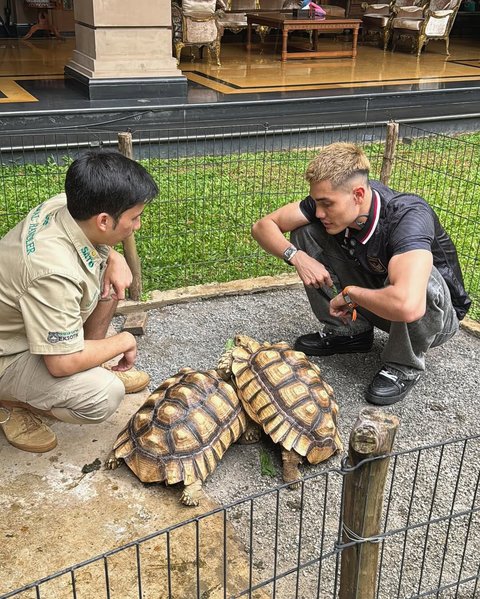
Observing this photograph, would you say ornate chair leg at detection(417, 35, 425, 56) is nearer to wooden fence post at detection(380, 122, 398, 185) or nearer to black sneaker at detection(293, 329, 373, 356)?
wooden fence post at detection(380, 122, 398, 185)

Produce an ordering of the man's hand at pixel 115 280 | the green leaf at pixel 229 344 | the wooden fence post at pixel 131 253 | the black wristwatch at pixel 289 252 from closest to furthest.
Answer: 1. the man's hand at pixel 115 280
2. the black wristwatch at pixel 289 252
3. the green leaf at pixel 229 344
4. the wooden fence post at pixel 131 253

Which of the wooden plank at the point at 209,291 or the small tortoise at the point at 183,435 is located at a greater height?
the small tortoise at the point at 183,435

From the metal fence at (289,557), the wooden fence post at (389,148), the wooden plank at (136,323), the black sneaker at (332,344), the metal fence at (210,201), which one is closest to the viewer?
the metal fence at (289,557)

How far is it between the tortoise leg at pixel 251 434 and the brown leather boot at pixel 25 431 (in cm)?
92

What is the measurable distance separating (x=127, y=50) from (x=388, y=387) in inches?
268

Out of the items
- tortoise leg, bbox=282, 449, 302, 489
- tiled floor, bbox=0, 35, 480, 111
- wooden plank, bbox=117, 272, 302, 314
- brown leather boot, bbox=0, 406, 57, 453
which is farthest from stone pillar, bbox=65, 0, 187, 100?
tortoise leg, bbox=282, 449, 302, 489

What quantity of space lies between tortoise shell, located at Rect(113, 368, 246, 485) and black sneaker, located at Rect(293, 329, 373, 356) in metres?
1.14

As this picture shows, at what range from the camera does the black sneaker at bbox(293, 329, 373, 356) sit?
4.38m

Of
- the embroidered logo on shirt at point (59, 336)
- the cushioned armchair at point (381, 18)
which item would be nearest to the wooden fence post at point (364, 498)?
the embroidered logo on shirt at point (59, 336)

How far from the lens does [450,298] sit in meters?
3.94

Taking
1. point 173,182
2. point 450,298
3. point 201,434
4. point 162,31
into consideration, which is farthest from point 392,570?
point 162,31

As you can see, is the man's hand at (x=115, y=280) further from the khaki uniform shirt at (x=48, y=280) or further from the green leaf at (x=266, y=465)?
the green leaf at (x=266, y=465)

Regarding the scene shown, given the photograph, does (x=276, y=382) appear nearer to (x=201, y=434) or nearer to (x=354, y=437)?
(x=201, y=434)

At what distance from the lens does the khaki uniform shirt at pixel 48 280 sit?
2.84 meters
